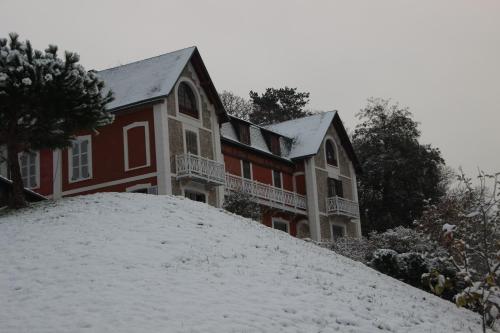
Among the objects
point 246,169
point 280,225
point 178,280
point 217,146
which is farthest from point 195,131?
point 178,280

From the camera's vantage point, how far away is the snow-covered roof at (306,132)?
42291mm

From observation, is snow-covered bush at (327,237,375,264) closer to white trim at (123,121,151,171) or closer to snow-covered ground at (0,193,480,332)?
snow-covered ground at (0,193,480,332)

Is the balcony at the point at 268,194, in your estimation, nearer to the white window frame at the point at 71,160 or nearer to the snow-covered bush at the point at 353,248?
the snow-covered bush at the point at 353,248

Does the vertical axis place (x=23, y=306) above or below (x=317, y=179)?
below

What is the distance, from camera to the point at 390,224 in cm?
4700

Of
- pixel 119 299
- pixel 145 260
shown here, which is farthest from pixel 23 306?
pixel 145 260

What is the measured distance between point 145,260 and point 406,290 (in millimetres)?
8007

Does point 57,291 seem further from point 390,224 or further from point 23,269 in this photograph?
point 390,224

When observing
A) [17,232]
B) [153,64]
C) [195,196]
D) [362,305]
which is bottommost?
[362,305]

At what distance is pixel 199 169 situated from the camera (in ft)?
105

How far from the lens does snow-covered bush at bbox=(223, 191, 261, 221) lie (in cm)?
3133

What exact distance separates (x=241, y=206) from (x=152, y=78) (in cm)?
732

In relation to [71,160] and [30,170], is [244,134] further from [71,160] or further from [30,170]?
[30,170]

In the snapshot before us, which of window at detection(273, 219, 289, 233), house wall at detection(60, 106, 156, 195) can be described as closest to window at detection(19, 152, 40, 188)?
house wall at detection(60, 106, 156, 195)
